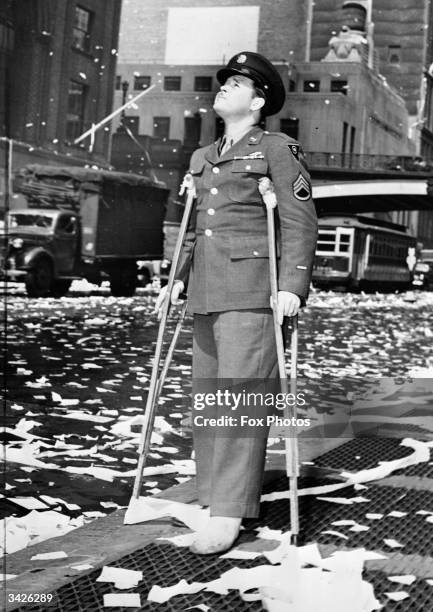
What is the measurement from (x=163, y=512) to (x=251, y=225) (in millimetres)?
1203

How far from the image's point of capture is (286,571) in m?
3.07

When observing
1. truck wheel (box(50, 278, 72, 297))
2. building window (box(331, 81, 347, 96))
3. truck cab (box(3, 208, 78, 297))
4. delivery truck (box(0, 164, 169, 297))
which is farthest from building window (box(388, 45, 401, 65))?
truck wheel (box(50, 278, 72, 297))

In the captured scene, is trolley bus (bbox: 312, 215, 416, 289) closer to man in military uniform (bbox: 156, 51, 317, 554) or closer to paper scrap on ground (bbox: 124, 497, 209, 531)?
paper scrap on ground (bbox: 124, 497, 209, 531)

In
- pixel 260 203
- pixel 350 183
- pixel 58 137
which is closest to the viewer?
pixel 260 203

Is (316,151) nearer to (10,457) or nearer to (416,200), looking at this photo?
(416,200)

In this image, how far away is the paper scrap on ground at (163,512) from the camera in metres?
3.64

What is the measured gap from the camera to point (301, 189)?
11.4ft

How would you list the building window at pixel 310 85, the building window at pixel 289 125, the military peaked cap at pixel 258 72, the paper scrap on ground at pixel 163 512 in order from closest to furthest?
the military peaked cap at pixel 258 72 < the paper scrap on ground at pixel 163 512 < the building window at pixel 289 125 < the building window at pixel 310 85

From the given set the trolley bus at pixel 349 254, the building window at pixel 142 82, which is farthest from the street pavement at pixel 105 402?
the trolley bus at pixel 349 254

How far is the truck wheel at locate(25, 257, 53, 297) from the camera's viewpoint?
20812 millimetres

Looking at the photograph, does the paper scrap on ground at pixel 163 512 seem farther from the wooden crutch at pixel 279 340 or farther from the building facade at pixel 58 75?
the building facade at pixel 58 75

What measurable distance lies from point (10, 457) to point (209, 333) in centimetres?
201

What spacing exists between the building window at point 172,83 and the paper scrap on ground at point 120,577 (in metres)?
18.9

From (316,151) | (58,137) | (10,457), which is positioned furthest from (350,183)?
(10,457)
